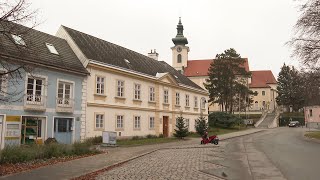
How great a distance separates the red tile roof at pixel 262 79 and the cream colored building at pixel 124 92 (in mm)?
59450

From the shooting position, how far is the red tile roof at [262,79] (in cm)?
10019

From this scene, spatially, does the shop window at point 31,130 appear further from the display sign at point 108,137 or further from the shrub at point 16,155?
the shrub at point 16,155

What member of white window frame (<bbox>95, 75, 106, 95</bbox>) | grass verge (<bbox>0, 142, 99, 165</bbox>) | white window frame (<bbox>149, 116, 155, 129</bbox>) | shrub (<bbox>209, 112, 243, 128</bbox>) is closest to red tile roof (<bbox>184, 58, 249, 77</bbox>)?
shrub (<bbox>209, 112, 243, 128</bbox>)

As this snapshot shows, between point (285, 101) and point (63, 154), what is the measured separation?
8004 cm

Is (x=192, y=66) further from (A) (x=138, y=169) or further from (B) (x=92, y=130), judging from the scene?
(A) (x=138, y=169)

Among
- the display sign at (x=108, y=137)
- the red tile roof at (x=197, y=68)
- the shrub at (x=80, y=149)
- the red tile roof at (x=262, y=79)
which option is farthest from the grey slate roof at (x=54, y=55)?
the red tile roof at (x=262, y=79)

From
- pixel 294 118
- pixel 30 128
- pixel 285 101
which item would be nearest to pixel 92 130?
pixel 30 128

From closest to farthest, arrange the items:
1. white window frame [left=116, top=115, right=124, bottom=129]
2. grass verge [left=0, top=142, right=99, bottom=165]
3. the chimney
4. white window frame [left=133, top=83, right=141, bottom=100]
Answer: grass verge [left=0, top=142, right=99, bottom=165], white window frame [left=116, top=115, right=124, bottom=129], white window frame [left=133, top=83, right=141, bottom=100], the chimney

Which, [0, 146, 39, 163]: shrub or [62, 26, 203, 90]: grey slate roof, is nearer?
[0, 146, 39, 163]: shrub

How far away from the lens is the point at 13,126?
2189 cm

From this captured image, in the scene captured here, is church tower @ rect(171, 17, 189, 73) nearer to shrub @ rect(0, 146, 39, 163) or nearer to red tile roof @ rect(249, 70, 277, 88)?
red tile roof @ rect(249, 70, 277, 88)

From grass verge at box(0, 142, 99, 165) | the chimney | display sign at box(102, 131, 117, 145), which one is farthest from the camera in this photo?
the chimney

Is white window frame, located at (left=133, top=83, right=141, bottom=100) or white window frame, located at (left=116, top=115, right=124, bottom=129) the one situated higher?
white window frame, located at (left=133, top=83, right=141, bottom=100)

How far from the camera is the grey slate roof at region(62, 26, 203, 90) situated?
100 feet
